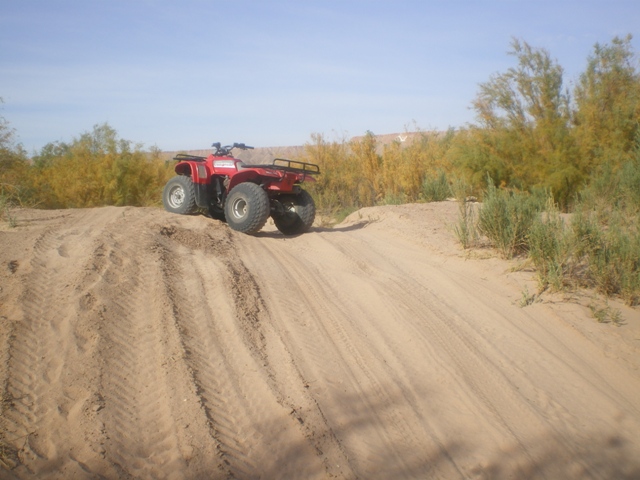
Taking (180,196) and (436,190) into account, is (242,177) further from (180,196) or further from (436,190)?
(436,190)

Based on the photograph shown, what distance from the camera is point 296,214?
414 inches

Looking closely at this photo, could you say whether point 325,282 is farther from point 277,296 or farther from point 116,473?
point 116,473

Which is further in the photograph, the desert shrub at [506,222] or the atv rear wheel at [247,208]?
the atv rear wheel at [247,208]

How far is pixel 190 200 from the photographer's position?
35.4 ft

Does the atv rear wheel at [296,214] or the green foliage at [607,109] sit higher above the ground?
the green foliage at [607,109]

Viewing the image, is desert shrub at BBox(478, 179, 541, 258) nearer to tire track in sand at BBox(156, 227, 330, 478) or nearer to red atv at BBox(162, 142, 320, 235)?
red atv at BBox(162, 142, 320, 235)

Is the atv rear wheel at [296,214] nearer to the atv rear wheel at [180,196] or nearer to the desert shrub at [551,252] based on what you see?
the atv rear wheel at [180,196]

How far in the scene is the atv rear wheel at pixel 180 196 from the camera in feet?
35.4

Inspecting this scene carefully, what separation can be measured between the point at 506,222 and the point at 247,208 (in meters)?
4.14

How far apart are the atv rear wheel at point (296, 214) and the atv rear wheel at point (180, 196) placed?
1.61m

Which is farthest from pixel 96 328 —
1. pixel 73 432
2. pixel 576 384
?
pixel 576 384

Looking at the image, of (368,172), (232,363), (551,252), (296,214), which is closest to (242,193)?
(296,214)

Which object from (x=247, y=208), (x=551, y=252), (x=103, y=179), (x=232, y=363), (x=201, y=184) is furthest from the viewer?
(x=103, y=179)

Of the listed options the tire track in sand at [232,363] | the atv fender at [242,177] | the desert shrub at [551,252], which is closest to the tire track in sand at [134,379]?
the tire track in sand at [232,363]
